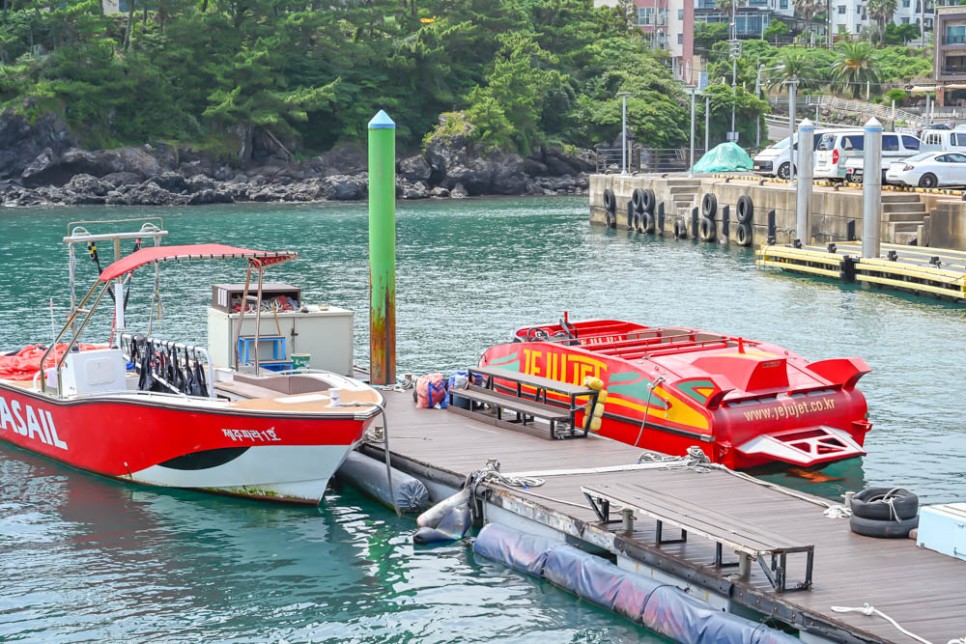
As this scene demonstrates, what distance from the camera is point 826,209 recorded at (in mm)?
47094

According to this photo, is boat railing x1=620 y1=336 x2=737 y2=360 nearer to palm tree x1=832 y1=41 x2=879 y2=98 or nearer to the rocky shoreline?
the rocky shoreline

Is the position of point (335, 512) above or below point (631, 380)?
below

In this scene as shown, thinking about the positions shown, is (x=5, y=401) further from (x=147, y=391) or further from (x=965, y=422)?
(x=965, y=422)

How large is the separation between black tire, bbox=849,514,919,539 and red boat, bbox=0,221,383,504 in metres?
5.76

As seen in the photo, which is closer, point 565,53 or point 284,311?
point 284,311

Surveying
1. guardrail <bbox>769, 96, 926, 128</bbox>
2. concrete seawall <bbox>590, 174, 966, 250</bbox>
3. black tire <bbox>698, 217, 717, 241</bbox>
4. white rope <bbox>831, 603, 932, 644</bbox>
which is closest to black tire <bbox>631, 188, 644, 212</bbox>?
concrete seawall <bbox>590, 174, 966, 250</bbox>

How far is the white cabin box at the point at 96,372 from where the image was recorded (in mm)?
18109

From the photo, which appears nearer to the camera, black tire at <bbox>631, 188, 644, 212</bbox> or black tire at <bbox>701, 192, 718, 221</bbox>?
black tire at <bbox>701, 192, 718, 221</bbox>

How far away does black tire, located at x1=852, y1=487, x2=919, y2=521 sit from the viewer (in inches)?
509

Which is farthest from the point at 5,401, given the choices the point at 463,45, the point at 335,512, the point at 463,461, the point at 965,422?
the point at 463,45

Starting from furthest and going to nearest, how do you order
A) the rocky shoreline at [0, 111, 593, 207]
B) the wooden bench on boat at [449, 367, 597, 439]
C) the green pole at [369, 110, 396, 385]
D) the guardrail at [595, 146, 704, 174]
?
the guardrail at [595, 146, 704, 174] → the rocky shoreline at [0, 111, 593, 207] → the green pole at [369, 110, 396, 385] → the wooden bench on boat at [449, 367, 597, 439]

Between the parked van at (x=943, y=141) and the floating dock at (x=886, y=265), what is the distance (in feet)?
37.4

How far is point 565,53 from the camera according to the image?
370 ft

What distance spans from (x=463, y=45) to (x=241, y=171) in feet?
67.7
